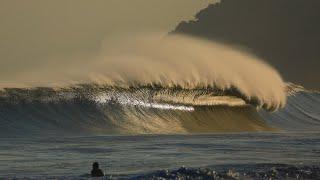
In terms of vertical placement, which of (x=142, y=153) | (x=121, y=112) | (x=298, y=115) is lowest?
A: (x=142, y=153)

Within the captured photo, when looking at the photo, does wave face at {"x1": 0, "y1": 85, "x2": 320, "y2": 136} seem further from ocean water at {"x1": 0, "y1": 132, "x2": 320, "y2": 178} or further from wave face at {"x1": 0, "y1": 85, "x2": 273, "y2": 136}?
ocean water at {"x1": 0, "y1": 132, "x2": 320, "y2": 178}

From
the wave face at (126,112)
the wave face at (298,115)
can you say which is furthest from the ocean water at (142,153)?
the wave face at (298,115)

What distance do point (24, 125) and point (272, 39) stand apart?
15131 centimetres

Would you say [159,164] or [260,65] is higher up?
[260,65]

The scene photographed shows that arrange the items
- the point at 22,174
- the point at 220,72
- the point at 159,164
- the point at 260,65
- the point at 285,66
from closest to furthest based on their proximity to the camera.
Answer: the point at 22,174, the point at 159,164, the point at 220,72, the point at 260,65, the point at 285,66

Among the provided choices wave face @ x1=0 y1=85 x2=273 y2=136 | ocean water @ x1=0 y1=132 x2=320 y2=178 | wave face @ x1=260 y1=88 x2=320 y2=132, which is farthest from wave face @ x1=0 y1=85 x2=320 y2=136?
ocean water @ x1=0 y1=132 x2=320 y2=178

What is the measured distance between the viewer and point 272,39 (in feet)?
590

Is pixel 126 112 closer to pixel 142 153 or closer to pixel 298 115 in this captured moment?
pixel 142 153

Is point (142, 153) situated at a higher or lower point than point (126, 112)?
lower

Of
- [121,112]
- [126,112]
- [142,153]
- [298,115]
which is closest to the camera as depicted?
[142,153]

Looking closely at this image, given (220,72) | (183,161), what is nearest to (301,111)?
(220,72)

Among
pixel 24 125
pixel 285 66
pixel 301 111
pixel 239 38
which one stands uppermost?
pixel 239 38

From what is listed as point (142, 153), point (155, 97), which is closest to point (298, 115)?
point (155, 97)

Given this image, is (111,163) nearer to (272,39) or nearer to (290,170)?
(290,170)
